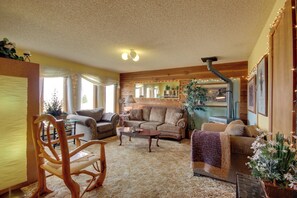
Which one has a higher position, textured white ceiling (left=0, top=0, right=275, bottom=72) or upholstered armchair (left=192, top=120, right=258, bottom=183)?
textured white ceiling (left=0, top=0, right=275, bottom=72)

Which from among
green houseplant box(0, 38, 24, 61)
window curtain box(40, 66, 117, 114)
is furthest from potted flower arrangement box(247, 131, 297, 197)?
window curtain box(40, 66, 117, 114)

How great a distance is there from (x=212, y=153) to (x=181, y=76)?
142 inches

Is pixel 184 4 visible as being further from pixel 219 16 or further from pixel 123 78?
pixel 123 78

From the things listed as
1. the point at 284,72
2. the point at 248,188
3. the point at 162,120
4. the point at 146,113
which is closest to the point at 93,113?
the point at 146,113

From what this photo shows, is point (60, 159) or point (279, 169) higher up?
point (279, 169)

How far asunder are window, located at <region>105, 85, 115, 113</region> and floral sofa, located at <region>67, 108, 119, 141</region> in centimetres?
122

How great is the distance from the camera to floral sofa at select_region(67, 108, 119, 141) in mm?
4098

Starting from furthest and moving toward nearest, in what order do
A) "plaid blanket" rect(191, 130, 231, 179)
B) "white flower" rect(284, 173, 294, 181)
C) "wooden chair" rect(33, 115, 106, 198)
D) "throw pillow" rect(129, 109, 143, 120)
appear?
"throw pillow" rect(129, 109, 143, 120) < "plaid blanket" rect(191, 130, 231, 179) < "wooden chair" rect(33, 115, 106, 198) < "white flower" rect(284, 173, 294, 181)

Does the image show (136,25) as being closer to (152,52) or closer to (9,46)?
(152,52)

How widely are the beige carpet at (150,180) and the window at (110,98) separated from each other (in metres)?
3.12

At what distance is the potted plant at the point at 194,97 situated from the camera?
4871mm

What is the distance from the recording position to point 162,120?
5.30 meters

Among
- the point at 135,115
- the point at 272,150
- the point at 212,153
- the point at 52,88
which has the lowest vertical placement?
the point at 212,153

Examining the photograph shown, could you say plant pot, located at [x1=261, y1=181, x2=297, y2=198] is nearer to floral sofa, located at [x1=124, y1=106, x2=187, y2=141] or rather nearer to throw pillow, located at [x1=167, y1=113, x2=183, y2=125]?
floral sofa, located at [x1=124, y1=106, x2=187, y2=141]
